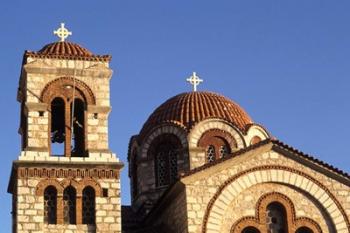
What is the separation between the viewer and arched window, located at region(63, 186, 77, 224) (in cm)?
2256

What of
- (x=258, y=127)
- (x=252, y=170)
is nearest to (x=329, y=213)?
(x=252, y=170)

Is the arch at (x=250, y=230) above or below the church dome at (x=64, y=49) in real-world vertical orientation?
below

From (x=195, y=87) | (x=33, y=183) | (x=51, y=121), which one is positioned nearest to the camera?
(x=33, y=183)

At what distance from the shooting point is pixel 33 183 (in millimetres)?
22531

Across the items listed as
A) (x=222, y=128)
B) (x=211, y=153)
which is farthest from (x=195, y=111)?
(x=211, y=153)

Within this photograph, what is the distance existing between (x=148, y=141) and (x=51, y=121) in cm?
631

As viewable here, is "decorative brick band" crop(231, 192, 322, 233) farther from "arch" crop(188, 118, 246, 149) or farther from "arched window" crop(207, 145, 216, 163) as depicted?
"arched window" crop(207, 145, 216, 163)

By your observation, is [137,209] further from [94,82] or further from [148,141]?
[94,82]

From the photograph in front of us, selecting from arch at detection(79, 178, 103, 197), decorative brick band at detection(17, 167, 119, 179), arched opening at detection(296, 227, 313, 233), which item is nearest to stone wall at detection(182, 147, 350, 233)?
arched opening at detection(296, 227, 313, 233)

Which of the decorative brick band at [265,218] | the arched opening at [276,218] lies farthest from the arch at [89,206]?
the arched opening at [276,218]

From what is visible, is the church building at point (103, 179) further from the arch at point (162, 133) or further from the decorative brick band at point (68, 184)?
the arch at point (162, 133)

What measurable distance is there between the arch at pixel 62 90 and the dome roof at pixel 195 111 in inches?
238

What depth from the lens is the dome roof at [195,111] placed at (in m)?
29.9

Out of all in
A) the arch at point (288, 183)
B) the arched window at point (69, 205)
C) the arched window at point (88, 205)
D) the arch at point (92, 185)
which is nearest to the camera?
the arched window at point (69, 205)
